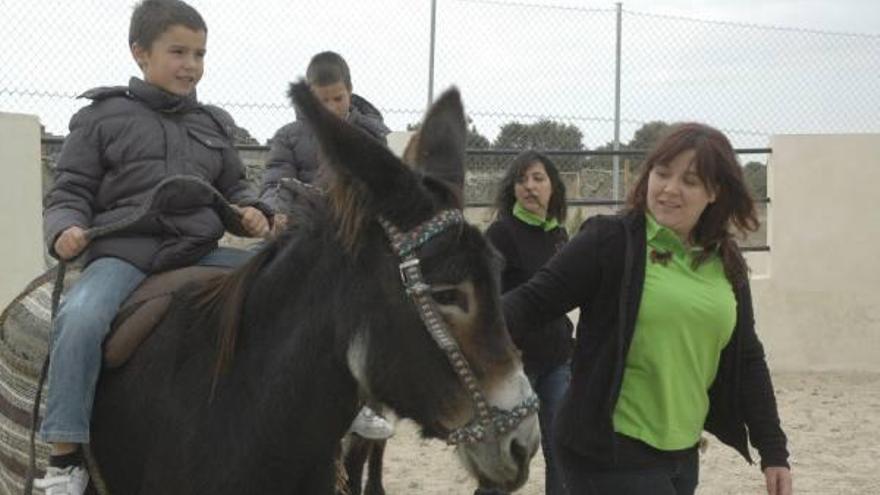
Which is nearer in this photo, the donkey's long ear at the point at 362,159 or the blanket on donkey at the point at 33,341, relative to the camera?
the donkey's long ear at the point at 362,159

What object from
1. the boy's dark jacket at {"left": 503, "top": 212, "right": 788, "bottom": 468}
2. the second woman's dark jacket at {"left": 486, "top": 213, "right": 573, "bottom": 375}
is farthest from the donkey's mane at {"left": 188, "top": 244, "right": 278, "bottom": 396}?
the second woman's dark jacket at {"left": 486, "top": 213, "right": 573, "bottom": 375}

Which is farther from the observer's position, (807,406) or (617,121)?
(617,121)

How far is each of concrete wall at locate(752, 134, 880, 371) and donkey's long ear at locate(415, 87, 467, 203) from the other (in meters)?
8.91

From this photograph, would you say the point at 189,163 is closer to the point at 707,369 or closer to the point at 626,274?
the point at 626,274

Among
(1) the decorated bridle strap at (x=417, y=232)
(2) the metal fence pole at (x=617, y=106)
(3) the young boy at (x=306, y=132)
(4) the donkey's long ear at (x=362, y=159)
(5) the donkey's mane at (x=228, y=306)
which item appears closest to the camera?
(4) the donkey's long ear at (x=362, y=159)

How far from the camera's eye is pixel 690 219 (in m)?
3.35

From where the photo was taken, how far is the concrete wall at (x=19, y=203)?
7805 mm

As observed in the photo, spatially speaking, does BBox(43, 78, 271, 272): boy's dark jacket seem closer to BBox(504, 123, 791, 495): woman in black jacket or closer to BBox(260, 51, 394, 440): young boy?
BBox(504, 123, 791, 495): woman in black jacket

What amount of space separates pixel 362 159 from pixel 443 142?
0.45 metres

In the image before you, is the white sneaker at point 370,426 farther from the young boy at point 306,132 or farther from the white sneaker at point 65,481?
the young boy at point 306,132

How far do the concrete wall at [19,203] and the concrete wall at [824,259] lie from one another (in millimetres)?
7344

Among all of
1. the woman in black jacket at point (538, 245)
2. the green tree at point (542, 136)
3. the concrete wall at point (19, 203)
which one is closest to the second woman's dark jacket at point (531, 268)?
the woman in black jacket at point (538, 245)

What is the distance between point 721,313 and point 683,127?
24.3 inches

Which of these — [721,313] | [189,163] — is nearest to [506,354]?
[721,313]
